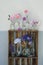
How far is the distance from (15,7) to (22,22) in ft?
1.06

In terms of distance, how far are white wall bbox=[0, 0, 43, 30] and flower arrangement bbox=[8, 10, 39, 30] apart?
0.31 ft

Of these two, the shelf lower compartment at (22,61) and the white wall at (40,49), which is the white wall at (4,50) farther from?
the white wall at (40,49)

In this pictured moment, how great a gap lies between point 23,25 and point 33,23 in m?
0.20

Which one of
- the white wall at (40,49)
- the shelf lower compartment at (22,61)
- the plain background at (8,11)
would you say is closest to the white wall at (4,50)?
the plain background at (8,11)

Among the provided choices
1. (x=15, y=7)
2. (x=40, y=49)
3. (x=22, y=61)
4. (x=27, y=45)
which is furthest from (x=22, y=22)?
(x=22, y=61)

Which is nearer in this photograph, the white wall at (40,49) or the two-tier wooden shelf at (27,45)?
the two-tier wooden shelf at (27,45)

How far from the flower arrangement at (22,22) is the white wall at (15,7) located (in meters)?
0.09

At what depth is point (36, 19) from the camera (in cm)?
305

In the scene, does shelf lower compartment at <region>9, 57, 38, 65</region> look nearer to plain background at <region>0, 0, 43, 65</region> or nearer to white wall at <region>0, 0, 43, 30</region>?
plain background at <region>0, 0, 43, 65</region>

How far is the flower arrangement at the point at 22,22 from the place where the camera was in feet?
9.83

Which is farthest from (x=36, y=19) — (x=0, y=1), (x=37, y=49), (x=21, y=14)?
(x=0, y=1)

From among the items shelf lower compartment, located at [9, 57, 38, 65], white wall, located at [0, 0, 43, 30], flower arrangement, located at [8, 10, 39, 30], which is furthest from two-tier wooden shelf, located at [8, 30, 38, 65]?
white wall, located at [0, 0, 43, 30]

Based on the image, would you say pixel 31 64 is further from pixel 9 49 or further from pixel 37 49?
pixel 9 49

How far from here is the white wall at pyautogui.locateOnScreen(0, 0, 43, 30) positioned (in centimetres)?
302
